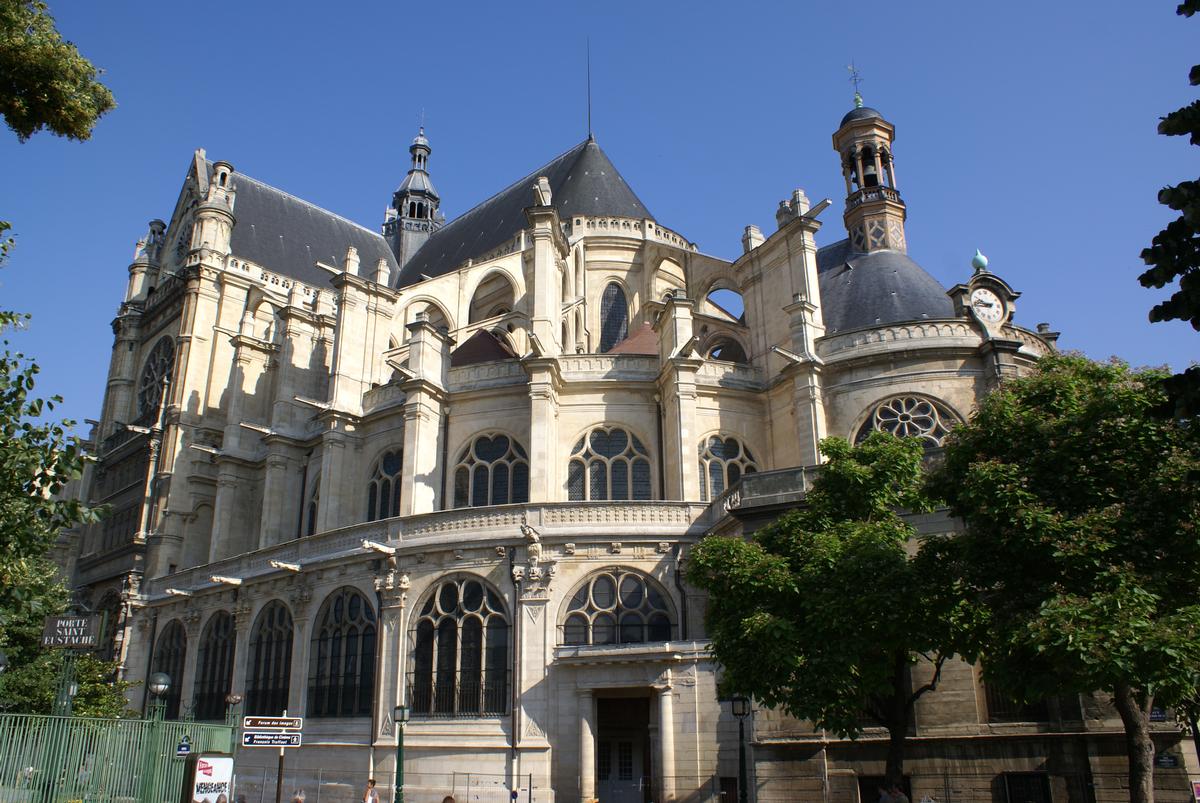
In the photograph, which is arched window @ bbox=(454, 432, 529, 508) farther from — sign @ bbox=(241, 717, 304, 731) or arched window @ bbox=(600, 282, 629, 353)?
sign @ bbox=(241, 717, 304, 731)

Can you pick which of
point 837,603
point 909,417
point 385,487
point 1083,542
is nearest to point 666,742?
point 837,603

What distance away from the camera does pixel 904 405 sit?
2644 centimetres

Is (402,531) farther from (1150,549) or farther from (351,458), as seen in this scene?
(1150,549)

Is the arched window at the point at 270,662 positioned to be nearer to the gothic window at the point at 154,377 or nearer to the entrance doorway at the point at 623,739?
the entrance doorway at the point at 623,739

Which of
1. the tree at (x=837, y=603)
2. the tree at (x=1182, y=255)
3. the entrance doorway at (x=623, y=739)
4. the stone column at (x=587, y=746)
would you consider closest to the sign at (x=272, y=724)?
the tree at (x=837, y=603)

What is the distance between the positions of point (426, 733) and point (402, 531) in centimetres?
519

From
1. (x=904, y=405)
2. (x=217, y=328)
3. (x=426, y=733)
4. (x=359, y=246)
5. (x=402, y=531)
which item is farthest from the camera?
(x=359, y=246)

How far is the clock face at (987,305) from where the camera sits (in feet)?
90.0

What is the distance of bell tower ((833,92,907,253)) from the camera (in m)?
35.7

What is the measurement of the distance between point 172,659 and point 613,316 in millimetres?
21048

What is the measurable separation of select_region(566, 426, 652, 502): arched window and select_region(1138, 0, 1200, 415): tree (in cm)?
2120

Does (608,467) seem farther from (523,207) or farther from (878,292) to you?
(523,207)

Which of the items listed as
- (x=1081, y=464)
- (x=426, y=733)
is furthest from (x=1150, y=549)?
(x=426, y=733)

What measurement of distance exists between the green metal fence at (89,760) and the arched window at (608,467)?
13.6m
